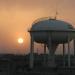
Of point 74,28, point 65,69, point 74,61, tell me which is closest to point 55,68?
point 65,69

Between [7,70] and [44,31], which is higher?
[44,31]

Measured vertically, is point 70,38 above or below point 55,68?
above

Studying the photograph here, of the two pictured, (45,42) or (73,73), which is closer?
(73,73)

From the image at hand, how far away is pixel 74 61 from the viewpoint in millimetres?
144375

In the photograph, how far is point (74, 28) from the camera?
11138 centimetres

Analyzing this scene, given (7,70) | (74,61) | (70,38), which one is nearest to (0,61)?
(7,70)

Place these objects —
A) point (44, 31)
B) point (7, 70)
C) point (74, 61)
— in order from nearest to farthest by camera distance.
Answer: point (7, 70)
point (44, 31)
point (74, 61)

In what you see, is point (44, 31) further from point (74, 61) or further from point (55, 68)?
point (74, 61)

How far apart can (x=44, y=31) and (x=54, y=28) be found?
2569 millimetres

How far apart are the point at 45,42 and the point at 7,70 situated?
51.7ft

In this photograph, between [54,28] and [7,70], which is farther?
[54,28]

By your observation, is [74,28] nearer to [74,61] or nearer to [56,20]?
[56,20]

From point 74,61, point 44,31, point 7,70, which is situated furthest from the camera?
point 74,61

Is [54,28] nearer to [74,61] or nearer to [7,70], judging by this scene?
[7,70]
